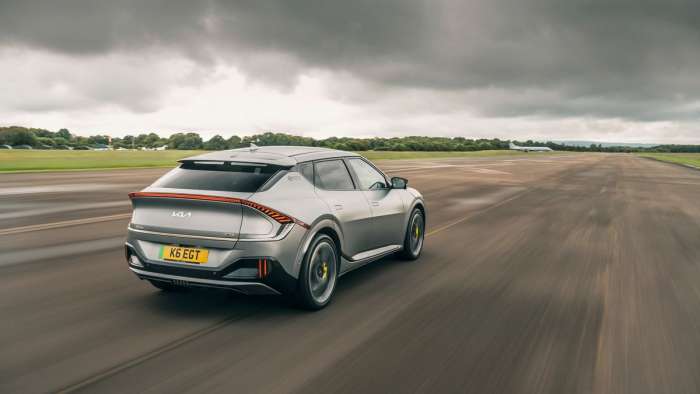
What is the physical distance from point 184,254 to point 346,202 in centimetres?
178

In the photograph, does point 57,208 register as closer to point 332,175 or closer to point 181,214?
point 332,175

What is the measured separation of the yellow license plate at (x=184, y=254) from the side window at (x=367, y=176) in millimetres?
2225

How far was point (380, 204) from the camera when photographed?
6594mm

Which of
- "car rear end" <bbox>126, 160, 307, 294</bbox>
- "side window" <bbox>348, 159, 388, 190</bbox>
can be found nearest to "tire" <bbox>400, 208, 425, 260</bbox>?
"side window" <bbox>348, 159, 388, 190</bbox>

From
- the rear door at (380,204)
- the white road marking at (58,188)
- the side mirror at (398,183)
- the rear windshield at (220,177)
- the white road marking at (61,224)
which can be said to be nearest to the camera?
the rear windshield at (220,177)

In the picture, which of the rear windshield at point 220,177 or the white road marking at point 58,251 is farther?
the white road marking at point 58,251

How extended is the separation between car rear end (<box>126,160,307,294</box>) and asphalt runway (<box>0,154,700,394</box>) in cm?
40

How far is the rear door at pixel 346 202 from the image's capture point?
561 cm

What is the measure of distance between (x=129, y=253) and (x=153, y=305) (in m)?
0.55

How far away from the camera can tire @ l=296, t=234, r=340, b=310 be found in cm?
502

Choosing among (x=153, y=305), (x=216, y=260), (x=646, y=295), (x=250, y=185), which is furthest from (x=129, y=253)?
(x=646, y=295)

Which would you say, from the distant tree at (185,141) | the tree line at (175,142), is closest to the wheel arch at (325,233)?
the tree line at (175,142)

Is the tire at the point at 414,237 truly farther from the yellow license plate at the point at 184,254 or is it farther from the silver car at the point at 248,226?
the yellow license plate at the point at 184,254

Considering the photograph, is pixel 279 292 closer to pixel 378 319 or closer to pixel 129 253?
pixel 378 319
